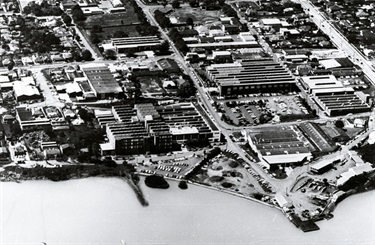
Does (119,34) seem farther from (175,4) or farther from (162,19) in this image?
(175,4)

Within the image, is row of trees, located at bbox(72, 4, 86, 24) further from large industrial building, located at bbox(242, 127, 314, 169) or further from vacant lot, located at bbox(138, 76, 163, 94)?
large industrial building, located at bbox(242, 127, 314, 169)

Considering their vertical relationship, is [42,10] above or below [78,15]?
below

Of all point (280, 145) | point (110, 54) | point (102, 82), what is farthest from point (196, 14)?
point (280, 145)

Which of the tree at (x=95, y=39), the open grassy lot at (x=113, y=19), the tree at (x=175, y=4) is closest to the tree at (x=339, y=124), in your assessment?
the tree at (x=95, y=39)

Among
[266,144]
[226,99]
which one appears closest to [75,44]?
[226,99]

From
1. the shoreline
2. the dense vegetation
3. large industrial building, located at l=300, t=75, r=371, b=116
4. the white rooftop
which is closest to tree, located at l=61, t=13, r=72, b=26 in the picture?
large industrial building, located at l=300, t=75, r=371, b=116

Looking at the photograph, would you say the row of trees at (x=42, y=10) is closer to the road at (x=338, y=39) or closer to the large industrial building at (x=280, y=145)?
the road at (x=338, y=39)

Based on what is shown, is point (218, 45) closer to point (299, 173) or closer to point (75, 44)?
point (75, 44)
